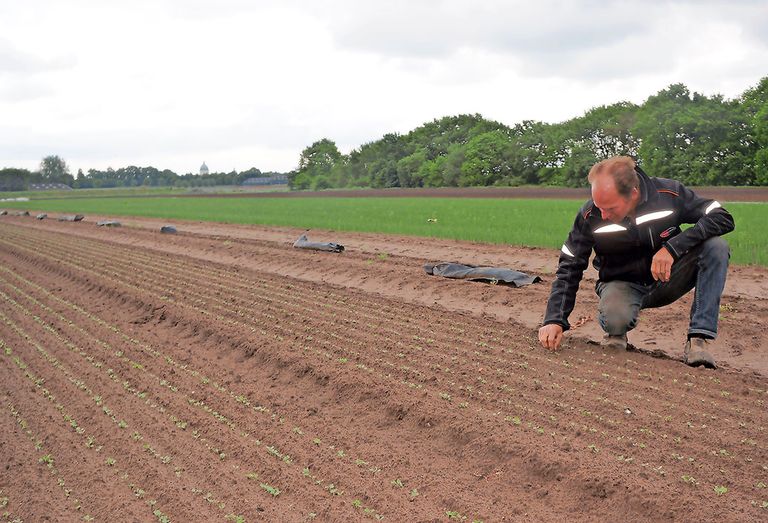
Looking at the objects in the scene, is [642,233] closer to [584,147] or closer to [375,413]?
[375,413]

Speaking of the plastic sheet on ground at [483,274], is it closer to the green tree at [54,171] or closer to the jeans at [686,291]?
the jeans at [686,291]

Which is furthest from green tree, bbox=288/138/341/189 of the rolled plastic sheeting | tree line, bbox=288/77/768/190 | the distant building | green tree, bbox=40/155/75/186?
the rolled plastic sheeting

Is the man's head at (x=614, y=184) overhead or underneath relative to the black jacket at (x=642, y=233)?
overhead

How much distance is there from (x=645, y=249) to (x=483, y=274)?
4.87 meters

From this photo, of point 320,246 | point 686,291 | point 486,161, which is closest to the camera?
point 686,291

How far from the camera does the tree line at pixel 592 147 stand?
39.3 m

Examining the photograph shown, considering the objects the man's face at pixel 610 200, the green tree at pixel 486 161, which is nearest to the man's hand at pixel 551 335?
the man's face at pixel 610 200

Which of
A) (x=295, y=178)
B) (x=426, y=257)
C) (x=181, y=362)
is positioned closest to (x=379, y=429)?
(x=181, y=362)

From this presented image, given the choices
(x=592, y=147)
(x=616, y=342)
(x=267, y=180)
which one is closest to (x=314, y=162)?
(x=267, y=180)

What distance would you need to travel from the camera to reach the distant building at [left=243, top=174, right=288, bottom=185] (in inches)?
4751

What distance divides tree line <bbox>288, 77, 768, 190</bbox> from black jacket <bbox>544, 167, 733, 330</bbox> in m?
36.5

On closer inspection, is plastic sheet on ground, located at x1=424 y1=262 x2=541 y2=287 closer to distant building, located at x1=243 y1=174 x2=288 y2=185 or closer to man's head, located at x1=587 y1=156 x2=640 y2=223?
man's head, located at x1=587 y1=156 x2=640 y2=223

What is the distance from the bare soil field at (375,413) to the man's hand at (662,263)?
77 cm

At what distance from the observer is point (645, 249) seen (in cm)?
518
